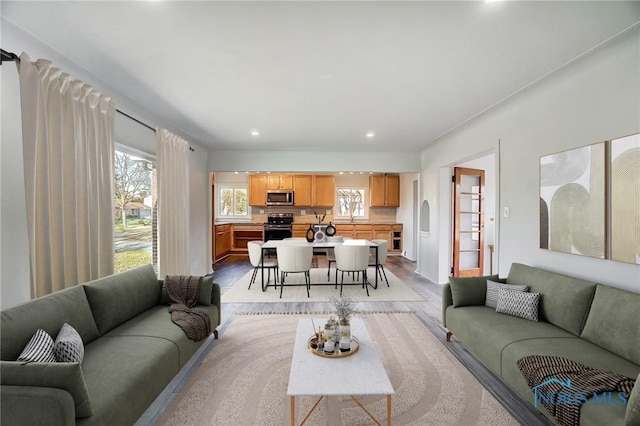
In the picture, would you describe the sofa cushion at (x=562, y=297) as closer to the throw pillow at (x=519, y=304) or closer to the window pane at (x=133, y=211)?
the throw pillow at (x=519, y=304)

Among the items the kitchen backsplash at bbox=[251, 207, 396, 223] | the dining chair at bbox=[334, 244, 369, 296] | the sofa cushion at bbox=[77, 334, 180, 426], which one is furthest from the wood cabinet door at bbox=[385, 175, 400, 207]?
the sofa cushion at bbox=[77, 334, 180, 426]

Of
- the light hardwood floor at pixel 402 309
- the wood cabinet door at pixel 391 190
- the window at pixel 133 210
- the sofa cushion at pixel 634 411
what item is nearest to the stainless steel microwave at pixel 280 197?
the light hardwood floor at pixel 402 309

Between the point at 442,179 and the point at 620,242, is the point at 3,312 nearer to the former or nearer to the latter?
the point at 620,242

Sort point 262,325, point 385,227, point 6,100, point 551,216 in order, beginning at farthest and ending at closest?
point 385,227 → point 262,325 → point 551,216 → point 6,100

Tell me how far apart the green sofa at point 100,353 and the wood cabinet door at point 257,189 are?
5.16 m

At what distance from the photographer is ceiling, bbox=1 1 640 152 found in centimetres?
172

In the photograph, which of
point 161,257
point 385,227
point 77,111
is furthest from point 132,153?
point 385,227

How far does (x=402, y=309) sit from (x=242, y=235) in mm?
5393

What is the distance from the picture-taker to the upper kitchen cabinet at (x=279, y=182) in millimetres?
7836

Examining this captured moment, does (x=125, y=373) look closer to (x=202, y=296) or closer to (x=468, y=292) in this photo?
(x=202, y=296)

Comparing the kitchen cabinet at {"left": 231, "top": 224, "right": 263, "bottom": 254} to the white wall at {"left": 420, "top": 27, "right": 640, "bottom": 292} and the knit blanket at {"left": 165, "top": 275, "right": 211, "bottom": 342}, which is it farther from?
the white wall at {"left": 420, "top": 27, "right": 640, "bottom": 292}

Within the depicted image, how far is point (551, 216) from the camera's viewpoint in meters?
2.58

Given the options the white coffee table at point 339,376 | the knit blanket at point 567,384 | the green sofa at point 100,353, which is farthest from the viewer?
the white coffee table at point 339,376

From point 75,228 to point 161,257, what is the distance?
145 centimetres
